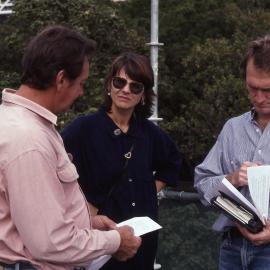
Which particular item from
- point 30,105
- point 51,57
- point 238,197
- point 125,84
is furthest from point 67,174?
point 125,84

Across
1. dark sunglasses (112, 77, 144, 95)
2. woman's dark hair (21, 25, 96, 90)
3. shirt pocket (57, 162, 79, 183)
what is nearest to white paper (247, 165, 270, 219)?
shirt pocket (57, 162, 79, 183)

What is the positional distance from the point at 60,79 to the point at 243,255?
1.23 m

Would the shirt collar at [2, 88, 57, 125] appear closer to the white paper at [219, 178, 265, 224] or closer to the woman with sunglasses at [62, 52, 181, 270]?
the white paper at [219, 178, 265, 224]

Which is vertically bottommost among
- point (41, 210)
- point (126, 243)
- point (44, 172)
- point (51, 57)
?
point (126, 243)

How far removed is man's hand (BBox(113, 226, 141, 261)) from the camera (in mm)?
2500

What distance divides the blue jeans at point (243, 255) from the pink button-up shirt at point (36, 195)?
0.82 meters

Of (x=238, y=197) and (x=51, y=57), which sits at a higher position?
(x=51, y=57)

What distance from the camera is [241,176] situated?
8.87ft

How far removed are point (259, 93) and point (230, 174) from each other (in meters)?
0.39

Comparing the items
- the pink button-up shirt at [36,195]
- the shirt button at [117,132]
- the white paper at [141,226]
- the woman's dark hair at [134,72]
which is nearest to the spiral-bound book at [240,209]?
the white paper at [141,226]

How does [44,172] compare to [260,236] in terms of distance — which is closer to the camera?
[44,172]

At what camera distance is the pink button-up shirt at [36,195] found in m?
2.08

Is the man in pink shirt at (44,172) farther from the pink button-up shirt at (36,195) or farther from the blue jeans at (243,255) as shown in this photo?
the blue jeans at (243,255)

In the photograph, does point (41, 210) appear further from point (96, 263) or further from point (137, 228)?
point (137, 228)
